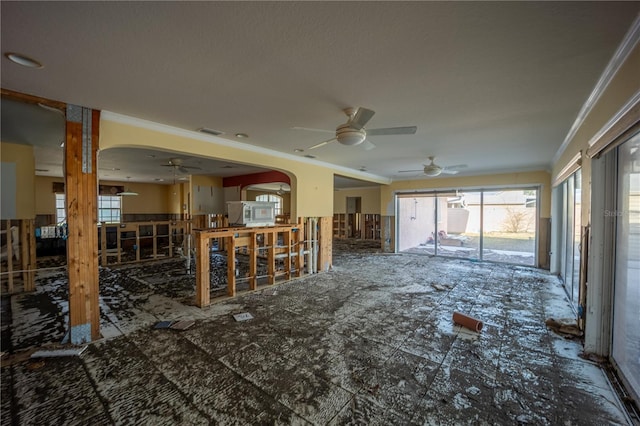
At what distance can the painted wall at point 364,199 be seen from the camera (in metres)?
12.9

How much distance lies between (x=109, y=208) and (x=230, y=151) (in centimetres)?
955

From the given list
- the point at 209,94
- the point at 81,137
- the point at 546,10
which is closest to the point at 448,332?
the point at 546,10

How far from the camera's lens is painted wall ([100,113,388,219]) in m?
3.20

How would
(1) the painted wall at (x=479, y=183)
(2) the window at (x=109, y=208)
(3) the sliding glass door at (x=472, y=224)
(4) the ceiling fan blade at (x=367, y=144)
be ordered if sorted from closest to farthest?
(4) the ceiling fan blade at (x=367, y=144), (1) the painted wall at (x=479, y=183), (3) the sliding glass door at (x=472, y=224), (2) the window at (x=109, y=208)

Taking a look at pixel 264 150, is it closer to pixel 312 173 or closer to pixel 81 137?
pixel 312 173

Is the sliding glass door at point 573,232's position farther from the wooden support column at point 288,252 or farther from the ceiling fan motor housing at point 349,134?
the wooden support column at point 288,252

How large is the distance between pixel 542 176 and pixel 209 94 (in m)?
8.13

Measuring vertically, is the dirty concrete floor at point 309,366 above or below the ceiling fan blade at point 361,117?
below

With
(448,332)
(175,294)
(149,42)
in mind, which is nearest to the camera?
(149,42)

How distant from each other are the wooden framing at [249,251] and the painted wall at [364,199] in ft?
25.6

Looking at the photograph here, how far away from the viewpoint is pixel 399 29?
1618 mm

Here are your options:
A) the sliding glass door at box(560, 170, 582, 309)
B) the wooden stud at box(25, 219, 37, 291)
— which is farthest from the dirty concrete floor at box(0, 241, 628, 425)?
the wooden stud at box(25, 219, 37, 291)

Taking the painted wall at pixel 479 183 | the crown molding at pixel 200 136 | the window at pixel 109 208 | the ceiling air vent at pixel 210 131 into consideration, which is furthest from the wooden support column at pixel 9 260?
the painted wall at pixel 479 183

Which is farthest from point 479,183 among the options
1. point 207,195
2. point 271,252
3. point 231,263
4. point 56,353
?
point 56,353
